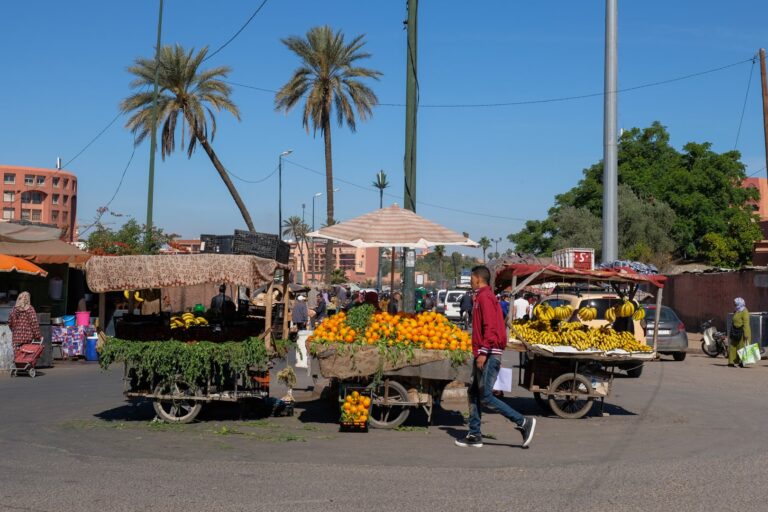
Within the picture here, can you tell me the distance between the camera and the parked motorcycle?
1011 inches

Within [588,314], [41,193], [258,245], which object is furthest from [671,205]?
[41,193]

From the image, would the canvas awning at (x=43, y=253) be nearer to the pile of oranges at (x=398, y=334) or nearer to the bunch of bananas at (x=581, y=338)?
the pile of oranges at (x=398, y=334)

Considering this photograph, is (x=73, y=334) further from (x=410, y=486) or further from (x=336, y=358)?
(x=410, y=486)

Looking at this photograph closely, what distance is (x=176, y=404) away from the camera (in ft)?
37.7

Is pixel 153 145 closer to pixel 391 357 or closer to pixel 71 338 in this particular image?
pixel 71 338

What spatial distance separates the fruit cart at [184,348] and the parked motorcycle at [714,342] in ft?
58.9

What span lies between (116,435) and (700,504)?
21.4ft

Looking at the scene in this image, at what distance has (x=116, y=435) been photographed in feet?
34.2

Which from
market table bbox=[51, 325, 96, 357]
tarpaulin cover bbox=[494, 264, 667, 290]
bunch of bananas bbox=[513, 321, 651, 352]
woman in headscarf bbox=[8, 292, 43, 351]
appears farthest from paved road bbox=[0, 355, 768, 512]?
market table bbox=[51, 325, 96, 357]

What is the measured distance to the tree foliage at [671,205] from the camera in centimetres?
5941

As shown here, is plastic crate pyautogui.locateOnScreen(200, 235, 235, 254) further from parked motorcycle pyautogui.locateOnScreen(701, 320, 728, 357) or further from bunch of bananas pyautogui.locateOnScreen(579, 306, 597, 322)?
parked motorcycle pyautogui.locateOnScreen(701, 320, 728, 357)

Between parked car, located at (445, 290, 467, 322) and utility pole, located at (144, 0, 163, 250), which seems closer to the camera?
utility pole, located at (144, 0, 163, 250)

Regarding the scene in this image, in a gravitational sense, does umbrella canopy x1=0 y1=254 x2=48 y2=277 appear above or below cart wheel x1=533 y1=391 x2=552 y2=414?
above

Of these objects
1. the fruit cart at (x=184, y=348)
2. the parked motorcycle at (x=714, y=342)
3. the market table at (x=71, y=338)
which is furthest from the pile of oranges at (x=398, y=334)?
the parked motorcycle at (x=714, y=342)
